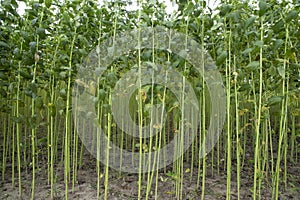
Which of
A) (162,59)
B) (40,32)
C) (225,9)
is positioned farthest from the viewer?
(162,59)

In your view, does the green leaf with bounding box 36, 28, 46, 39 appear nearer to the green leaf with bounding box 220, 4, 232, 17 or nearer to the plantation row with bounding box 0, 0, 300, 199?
the plantation row with bounding box 0, 0, 300, 199

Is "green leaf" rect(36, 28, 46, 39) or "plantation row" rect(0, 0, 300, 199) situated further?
"green leaf" rect(36, 28, 46, 39)

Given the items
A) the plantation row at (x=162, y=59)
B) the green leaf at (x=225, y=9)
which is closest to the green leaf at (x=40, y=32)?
the plantation row at (x=162, y=59)

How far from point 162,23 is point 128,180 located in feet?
5.22

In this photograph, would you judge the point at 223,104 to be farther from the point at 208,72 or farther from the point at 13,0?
the point at 13,0

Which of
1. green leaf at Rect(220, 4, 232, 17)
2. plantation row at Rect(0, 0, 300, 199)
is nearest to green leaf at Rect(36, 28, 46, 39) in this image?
plantation row at Rect(0, 0, 300, 199)

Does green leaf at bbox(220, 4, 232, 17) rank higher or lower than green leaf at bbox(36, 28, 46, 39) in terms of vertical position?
higher

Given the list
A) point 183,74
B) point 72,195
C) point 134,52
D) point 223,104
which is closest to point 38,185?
point 72,195

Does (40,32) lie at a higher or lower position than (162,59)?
higher

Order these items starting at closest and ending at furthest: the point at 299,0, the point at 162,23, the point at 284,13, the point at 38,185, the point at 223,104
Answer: the point at 299,0 < the point at 284,13 < the point at 162,23 < the point at 38,185 < the point at 223,104

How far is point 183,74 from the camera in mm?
2221

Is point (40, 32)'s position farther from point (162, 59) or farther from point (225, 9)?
point (225, 9)

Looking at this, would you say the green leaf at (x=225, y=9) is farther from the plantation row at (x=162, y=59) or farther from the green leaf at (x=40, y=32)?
the green leaf at (x=40, y=32)

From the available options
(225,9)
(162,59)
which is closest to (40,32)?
(162,59)
